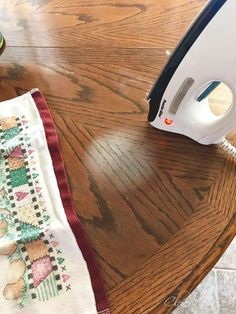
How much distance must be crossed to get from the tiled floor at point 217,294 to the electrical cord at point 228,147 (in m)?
0.75

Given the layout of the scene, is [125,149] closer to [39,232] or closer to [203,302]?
[39,232]

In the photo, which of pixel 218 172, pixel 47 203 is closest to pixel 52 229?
pixel 47 203

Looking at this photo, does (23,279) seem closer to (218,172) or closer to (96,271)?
(96,271)

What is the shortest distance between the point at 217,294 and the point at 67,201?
2.78ft

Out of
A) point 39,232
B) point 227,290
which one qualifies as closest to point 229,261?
point 227,290

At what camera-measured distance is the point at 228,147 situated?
62cm

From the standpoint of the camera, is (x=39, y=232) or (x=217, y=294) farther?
(x=217, y=294)

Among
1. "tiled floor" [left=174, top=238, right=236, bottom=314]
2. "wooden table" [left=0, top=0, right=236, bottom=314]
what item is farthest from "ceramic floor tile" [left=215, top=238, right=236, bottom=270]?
"wooden table" [left=0, top=0, right=236, bottom=314]

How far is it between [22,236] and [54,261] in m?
0.06

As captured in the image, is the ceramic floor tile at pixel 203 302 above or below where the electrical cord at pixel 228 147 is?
below

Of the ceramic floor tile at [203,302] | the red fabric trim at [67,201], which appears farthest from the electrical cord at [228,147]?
the ceramic floor tile at [203,302]

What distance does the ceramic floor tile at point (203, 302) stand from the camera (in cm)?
119

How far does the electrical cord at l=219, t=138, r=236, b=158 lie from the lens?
613 millimetres

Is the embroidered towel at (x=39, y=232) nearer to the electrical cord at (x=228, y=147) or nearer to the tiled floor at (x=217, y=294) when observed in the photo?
the electrical cord at (x=228, y=147)
